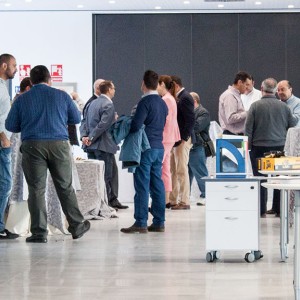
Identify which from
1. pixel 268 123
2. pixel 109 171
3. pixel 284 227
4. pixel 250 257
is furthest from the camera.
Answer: pixel 109 171

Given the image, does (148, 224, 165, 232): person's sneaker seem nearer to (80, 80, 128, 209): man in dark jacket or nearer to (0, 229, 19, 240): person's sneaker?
(0, 229, 19, 240): person's sneaker

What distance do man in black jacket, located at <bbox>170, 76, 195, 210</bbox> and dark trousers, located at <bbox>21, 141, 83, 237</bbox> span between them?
3.50 m

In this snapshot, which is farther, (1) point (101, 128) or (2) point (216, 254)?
(1) point (101, 128)

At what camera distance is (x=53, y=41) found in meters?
19.3

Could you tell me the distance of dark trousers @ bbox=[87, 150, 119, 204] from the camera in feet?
38.1

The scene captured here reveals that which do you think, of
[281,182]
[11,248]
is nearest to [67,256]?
[11,248]

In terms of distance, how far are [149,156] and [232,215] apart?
203 cm

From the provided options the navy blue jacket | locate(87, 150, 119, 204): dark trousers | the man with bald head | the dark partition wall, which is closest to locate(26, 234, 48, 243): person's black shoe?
the navy blue jacket

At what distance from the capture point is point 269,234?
29.9 feet

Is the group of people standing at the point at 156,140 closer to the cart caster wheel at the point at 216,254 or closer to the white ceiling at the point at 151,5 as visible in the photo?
the cart caster wheel at the point at 216,254

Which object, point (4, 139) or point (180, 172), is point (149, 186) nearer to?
point (4, 139)

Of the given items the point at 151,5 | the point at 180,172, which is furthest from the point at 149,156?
the point at 151,5

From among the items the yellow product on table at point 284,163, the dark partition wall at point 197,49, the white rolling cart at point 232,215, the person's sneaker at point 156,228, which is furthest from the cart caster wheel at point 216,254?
the dark partition wall at point 197,49

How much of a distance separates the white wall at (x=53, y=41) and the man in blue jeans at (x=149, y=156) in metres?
9.94
